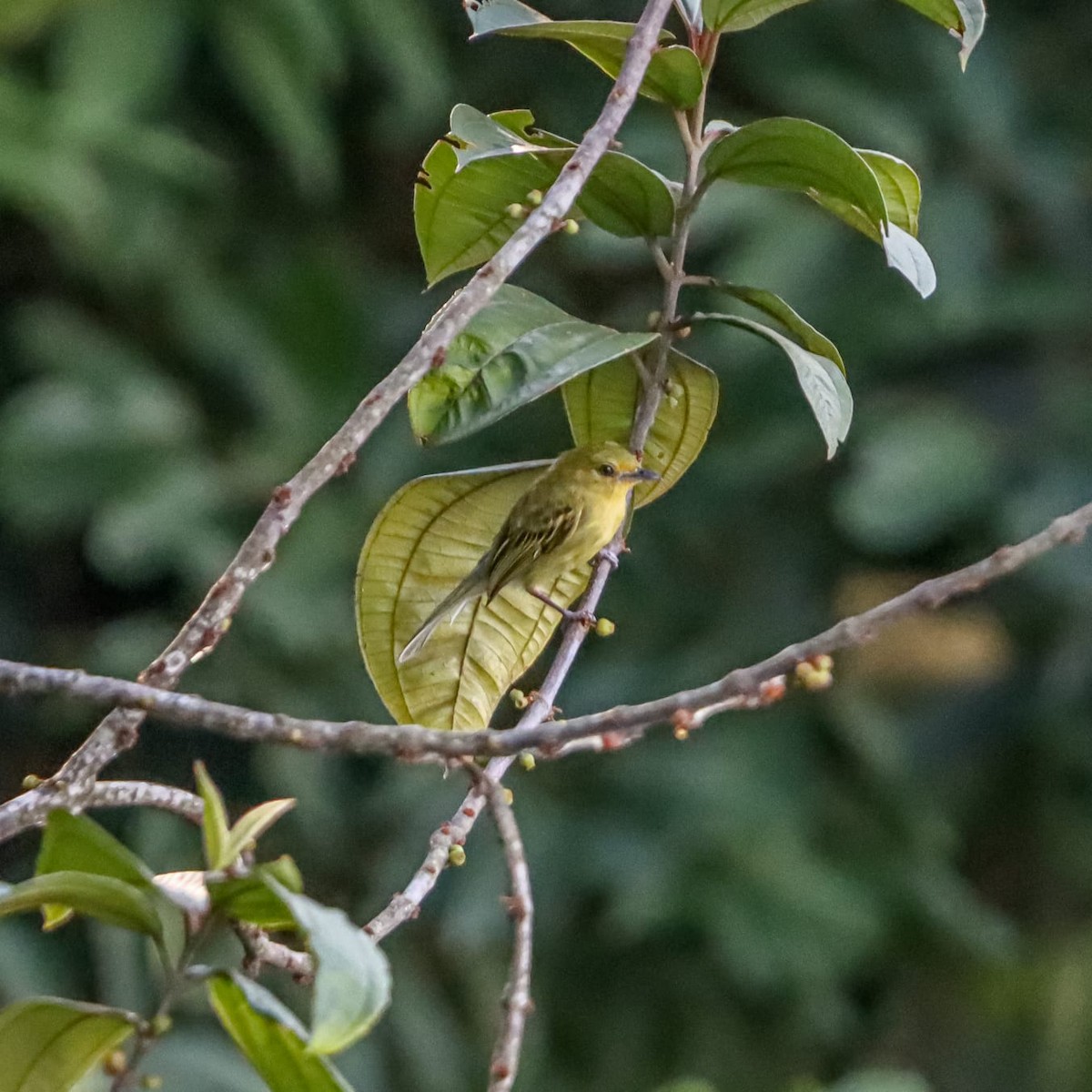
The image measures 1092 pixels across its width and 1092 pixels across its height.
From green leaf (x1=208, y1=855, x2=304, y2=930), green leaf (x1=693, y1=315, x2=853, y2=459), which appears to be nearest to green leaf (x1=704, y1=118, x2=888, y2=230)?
green leaf (x1=693, y1=315, x2=853, y2=459)

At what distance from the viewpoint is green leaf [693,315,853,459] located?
3.94 feet

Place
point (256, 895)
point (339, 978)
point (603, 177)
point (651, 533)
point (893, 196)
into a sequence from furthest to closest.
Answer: point (651, 533)
point (893, 196)
point (603, 177)
point (256, 895)
point (339, 978)

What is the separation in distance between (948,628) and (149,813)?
209 cm

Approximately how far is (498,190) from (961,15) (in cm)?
38

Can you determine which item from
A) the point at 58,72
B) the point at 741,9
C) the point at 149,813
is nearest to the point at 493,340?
the point at 741,9

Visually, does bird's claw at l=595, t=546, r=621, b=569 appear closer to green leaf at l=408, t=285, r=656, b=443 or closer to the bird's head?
the bird's head

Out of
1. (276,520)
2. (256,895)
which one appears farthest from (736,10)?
(256,895)

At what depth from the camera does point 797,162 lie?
4.25 feet

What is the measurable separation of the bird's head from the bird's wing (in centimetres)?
3

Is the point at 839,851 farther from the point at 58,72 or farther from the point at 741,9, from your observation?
the point at 741,9

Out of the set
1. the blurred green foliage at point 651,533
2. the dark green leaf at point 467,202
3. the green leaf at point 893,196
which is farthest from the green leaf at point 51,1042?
the blurred green foliage at point 651,533

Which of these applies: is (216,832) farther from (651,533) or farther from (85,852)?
(651,533)

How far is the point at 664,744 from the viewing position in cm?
406

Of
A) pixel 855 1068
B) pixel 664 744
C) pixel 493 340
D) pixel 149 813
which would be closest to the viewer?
pixel 493 340
